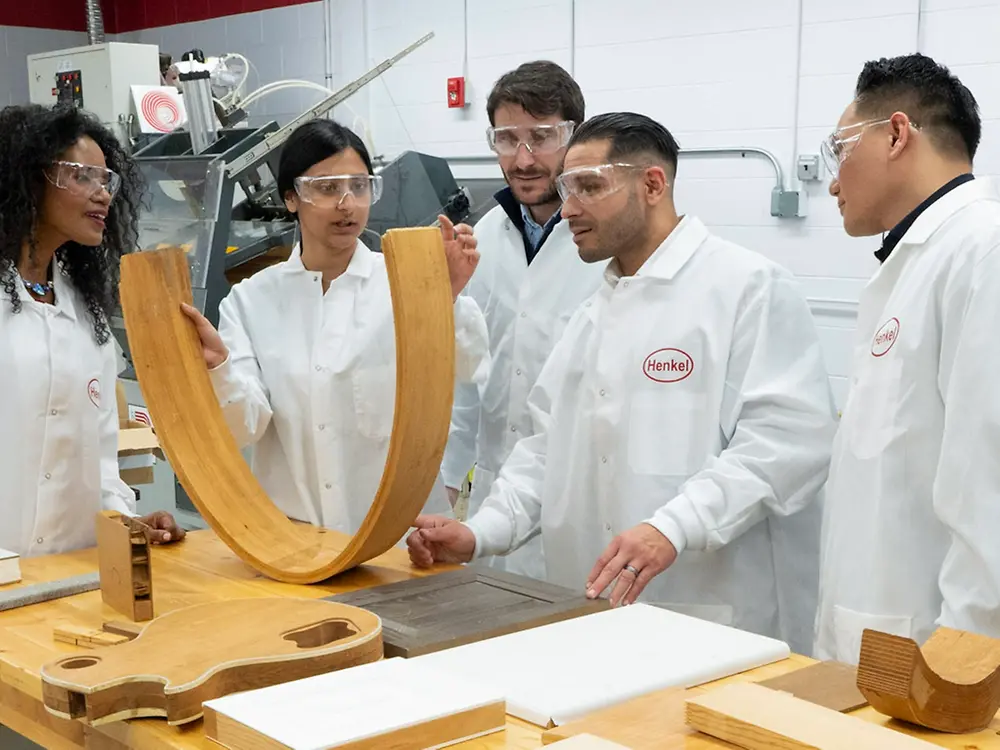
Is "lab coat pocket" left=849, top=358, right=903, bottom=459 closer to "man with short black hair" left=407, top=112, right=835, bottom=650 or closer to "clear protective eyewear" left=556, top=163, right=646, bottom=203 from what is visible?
"man with short black hair" left=407, top=112, right=835, bottom=650

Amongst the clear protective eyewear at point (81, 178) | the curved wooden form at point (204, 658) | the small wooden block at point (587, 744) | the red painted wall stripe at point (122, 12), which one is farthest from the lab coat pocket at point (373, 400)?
the red painted wall stripe at point (122, 12)

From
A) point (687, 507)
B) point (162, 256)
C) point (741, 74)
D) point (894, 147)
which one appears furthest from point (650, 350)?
point (741, 74)

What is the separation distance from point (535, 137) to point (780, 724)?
74.7 inches

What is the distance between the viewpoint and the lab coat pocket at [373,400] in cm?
242

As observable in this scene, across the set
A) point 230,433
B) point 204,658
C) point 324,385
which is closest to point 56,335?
point 230,433

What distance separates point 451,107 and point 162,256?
3.68 metres

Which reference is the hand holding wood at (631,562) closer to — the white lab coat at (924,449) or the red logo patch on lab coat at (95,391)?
the white lab coat at (924,449)

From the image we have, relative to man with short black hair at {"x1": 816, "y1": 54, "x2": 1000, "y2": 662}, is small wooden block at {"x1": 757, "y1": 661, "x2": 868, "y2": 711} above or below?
below

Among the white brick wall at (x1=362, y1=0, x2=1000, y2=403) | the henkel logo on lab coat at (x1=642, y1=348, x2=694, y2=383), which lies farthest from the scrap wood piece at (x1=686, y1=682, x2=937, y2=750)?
the white brick wall at (x1=362, y1=0, x2=1000, y2=403)

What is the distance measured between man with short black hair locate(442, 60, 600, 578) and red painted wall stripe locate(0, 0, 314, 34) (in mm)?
4212

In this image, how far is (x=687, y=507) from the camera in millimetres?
2010

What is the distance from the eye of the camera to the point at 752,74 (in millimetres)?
4410

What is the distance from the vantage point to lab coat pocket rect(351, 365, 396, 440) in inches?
95.3

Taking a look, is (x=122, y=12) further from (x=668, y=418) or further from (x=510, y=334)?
(x=668, y=418)
